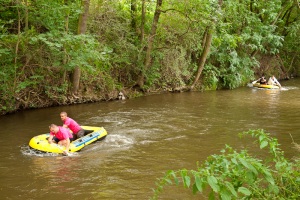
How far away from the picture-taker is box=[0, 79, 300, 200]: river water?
6.78 m

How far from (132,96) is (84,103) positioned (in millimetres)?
2811

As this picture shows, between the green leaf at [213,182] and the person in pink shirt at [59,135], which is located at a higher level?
the green leaf at [213,182]

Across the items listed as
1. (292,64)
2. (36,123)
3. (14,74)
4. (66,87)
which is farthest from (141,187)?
(292,64)

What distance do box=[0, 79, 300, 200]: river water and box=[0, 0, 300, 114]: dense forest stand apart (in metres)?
1.13

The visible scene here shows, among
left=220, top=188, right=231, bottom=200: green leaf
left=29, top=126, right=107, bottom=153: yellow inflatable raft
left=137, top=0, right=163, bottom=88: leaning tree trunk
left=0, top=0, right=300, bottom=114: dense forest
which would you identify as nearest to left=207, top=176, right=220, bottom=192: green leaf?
left=220, top=188, right=231, bottom=200: green leaf

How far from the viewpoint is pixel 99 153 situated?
9031 mm

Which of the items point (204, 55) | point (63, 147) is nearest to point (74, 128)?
point (63, 147)

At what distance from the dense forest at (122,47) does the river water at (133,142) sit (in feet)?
3.71

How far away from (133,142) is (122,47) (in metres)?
8.39

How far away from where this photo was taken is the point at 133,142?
9.91 m

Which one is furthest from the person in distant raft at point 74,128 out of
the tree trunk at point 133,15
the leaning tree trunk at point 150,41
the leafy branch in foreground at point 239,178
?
the tree trunk at point 133,15

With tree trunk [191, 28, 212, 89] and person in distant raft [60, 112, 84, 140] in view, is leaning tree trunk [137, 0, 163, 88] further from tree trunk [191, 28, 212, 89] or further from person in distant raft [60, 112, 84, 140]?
person in distant raft [60, 112, 84, 140]

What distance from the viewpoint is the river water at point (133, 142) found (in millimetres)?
6781

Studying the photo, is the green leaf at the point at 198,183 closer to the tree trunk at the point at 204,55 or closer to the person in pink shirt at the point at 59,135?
the person in pink shirt at the point at 59,135
